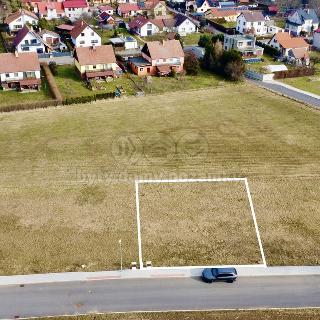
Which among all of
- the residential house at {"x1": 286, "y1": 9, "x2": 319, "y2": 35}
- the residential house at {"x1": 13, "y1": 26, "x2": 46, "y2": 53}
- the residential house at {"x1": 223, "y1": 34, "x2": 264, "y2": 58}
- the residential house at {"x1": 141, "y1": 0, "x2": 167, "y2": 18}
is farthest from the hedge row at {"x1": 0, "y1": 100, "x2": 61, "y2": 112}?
the residential house at {"x1": 286, "y1": 9, "x2": 319, "y2": 35}

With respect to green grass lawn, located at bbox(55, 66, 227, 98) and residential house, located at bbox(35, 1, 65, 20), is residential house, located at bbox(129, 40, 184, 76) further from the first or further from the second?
residential house, located at bbox(35, 1, 65, 20)

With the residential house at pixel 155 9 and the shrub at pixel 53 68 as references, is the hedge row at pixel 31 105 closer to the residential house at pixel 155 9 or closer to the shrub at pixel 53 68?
the shrub at pixel 53 68

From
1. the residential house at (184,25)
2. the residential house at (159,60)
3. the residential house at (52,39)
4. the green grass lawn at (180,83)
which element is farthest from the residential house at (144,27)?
the green grass lawn at (180,83)

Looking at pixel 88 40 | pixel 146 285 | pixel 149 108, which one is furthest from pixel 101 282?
pixel 88 40

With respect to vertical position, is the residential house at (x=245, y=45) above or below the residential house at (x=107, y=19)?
below

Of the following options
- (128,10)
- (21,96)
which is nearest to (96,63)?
(21,96)
